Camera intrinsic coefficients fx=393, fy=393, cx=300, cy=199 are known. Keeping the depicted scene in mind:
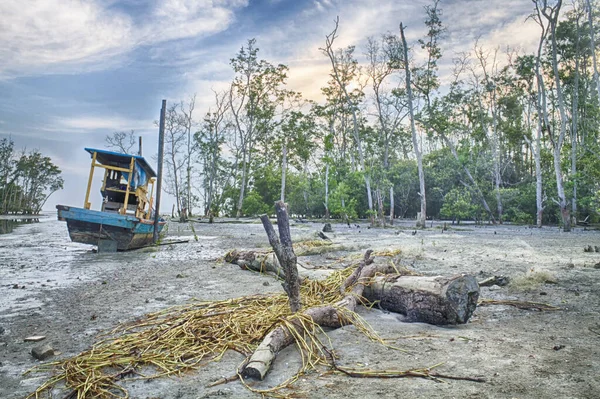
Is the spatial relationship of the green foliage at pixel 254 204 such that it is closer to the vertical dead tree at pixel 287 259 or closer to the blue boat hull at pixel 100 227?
the blue boat hull at pixel 100 227

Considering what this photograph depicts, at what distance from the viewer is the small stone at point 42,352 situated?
362cm

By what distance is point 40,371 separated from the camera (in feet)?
11.0

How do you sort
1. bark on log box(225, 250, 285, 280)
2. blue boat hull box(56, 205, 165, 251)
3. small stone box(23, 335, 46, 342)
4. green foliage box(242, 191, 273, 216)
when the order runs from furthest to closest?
green foliage box(242, 191, 273, 216)
blue boat hull box(56, 205, 165, 251)
bark on log box(225, 250, 285, 280)
small stone box(23, 335, 46, 342)

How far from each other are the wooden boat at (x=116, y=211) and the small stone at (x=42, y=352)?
986 centimetres

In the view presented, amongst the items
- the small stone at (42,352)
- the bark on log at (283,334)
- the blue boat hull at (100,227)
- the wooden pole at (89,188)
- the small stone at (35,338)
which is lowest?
the small stone at (35,338)

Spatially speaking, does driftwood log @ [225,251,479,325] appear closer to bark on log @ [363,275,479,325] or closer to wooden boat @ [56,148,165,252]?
bark on log @ [363,275,479,325]

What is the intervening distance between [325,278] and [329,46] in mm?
26772

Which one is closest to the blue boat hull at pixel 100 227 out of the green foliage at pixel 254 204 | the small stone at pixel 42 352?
the small stone at pixel 42 352

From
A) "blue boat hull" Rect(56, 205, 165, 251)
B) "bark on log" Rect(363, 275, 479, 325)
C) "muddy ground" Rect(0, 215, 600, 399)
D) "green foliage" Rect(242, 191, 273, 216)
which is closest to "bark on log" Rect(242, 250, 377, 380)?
"muddy ground" Rect(0, 215, 600, 399)

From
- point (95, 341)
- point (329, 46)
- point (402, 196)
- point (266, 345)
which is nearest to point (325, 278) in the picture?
point (266, 345)

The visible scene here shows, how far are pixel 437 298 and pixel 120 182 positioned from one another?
13.4m

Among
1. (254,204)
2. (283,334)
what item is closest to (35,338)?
(283,334)

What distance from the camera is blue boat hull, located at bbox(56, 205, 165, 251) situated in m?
12.8

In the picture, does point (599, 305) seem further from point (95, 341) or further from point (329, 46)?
point (329, 46)
